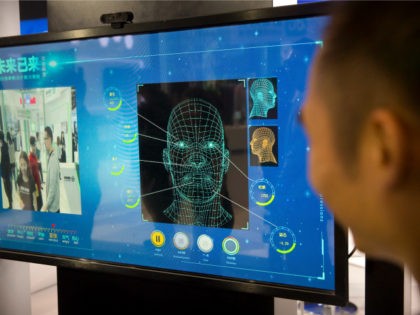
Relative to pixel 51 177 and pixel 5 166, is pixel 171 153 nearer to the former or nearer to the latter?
pixel 51 177

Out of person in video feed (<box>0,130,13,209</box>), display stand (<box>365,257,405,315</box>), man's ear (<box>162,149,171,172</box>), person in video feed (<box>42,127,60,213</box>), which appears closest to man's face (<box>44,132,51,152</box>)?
person in video feed (<box>42,127,60,213</box>)

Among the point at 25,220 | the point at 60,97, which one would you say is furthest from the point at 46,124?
the point at 25,220

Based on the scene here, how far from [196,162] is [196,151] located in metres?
0.02

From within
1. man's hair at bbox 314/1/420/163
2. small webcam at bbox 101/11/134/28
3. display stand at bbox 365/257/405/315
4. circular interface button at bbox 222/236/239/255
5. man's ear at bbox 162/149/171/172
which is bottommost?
display stand at bbox 365/257/405/315

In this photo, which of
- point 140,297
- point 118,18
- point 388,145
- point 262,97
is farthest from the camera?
point 140,297

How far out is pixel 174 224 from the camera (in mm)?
911

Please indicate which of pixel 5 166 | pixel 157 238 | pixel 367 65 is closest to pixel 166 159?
pixel 157 238

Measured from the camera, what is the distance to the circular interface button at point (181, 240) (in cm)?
91

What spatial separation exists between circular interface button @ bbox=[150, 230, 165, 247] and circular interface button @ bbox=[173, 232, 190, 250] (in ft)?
0.08

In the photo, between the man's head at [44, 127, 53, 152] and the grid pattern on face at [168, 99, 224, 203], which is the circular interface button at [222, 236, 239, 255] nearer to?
the grid pattern on face at [168, 99, 224, 203]

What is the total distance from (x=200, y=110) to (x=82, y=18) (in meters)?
0.42

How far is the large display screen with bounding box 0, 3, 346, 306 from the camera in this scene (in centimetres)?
81

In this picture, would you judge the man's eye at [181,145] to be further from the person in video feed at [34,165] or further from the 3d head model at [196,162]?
the person in video feed at [34,165]

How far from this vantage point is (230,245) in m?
0.87
